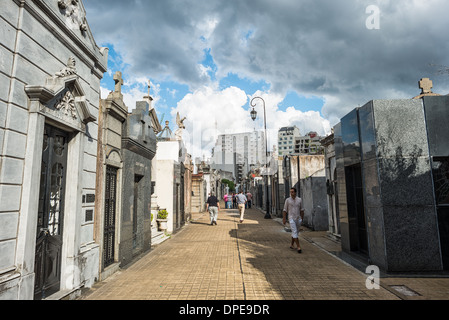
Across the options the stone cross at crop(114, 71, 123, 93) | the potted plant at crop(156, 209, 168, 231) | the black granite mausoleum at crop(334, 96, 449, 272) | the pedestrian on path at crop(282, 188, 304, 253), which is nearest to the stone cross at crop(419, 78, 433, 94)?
the black granite mausoleum at crop(334, 96, 449, 272)

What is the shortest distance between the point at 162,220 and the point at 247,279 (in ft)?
22.5

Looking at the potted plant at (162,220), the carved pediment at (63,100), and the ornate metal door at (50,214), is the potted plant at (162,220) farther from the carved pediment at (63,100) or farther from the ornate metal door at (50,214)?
A: the carved pediment at (63,100)

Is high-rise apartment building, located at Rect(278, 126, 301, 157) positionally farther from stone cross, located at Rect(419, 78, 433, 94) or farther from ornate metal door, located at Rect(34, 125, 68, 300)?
ornate metal door, located at Rect(34, 125, 68, 300)

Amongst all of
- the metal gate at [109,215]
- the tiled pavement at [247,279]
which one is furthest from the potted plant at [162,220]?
the metal gate at [109,215]

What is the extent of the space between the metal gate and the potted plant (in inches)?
199

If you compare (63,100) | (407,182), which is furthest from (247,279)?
(63,100)

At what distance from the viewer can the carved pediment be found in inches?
153

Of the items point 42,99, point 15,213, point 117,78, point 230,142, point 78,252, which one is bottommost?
point 78,252

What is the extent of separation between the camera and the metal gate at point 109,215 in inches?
242

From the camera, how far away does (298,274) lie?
5785 millimetres

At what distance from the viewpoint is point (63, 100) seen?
4.64m

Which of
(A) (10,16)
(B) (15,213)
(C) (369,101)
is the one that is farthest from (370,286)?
(A) (10,16)

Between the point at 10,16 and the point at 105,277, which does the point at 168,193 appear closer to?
the point at 105,277
